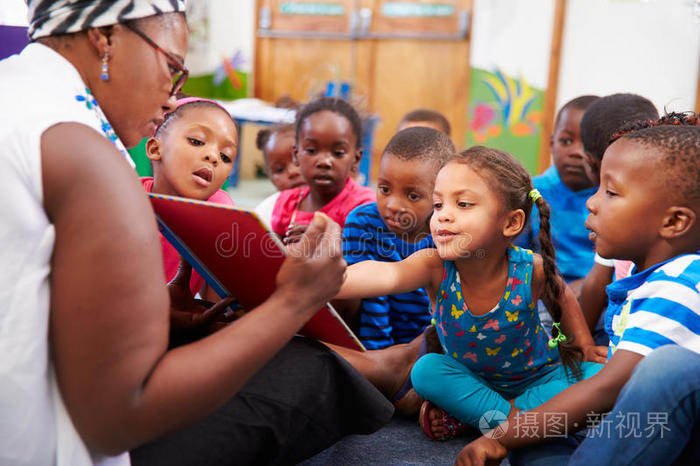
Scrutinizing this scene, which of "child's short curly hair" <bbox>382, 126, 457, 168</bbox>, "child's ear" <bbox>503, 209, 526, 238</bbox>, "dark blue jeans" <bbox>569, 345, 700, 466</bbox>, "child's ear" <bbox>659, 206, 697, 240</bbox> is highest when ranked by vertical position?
"child's short curly hair" <bbox>382, 126, 457, 168</bbox>

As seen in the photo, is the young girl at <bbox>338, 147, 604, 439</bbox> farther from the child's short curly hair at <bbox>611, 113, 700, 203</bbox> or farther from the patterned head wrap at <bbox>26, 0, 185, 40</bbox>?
the patterned head wrap at <bbox>26, 0, 185, 40</bbox>

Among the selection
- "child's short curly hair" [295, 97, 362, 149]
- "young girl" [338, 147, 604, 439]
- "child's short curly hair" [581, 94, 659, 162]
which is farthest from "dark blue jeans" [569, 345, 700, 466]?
"child's short curly hair" [295, 97, 362, 149]

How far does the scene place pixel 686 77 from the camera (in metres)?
3.87

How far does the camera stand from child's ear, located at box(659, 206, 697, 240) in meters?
1.09

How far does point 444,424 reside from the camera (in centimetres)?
144

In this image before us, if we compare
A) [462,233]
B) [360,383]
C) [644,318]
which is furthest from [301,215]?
[644,318]

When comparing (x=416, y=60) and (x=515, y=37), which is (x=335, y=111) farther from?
(x=416, y=60)

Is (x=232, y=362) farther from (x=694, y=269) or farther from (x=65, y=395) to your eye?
(x=694, y=269)

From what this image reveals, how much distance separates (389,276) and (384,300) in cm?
43

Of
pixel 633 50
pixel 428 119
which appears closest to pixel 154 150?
pixel 428 119

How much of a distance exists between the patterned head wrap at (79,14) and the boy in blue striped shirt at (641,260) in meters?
0.86

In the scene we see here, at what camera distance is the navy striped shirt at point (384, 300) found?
5.66ft

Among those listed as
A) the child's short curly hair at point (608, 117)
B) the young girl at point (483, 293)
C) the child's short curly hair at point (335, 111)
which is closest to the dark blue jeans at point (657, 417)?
the young girl at point (483, 293)

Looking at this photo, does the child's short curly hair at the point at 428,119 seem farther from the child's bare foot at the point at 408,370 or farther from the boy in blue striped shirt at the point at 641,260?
the boy in blue striped shirt at the point at 641,260
